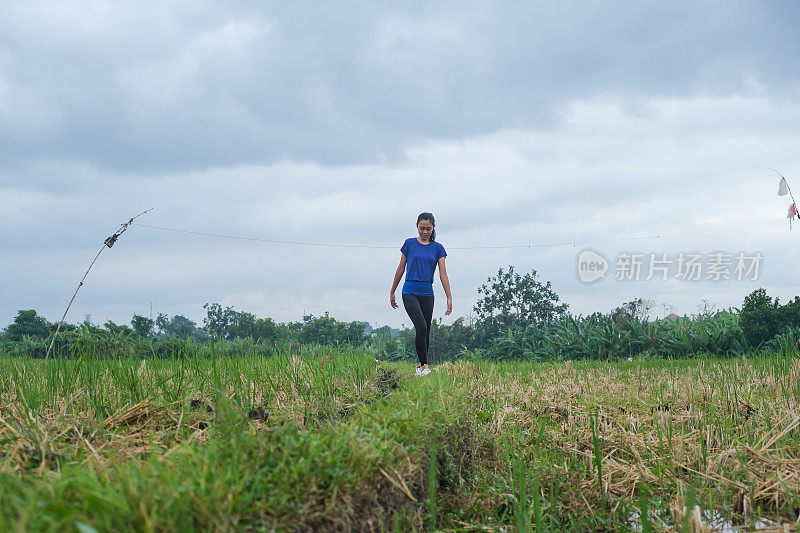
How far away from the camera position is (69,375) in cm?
375

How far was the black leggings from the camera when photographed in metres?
7.89

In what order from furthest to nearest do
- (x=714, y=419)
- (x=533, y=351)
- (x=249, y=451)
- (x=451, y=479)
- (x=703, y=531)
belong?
1. (x=533, y=351)
2. (x=714, y=419)
3. (x=451, y=479)
4. (x=703, y=531)
5. (x=249, y=451)

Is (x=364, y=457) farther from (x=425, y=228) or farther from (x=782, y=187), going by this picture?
(x=782, y=187)

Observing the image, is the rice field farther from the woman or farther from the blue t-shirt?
the blue t-shirt

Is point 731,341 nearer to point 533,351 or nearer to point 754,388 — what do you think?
point 533,351

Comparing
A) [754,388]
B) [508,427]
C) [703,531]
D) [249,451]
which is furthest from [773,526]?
[754,388]

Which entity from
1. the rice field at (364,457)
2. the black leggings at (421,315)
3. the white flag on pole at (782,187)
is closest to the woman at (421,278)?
the black leggings at (421,315)

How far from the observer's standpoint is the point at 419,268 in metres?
8.02

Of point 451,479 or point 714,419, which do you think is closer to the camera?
point 451,479

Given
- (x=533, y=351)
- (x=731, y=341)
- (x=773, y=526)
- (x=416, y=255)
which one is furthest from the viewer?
(x=533, y=351)

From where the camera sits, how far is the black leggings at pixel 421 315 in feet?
25.9

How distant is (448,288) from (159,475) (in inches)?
273

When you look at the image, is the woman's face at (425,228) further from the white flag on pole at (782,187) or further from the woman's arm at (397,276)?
the white flag on pole at (782,187)

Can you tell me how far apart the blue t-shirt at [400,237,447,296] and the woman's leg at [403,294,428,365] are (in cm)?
12
